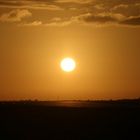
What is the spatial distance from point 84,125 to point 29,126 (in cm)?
458

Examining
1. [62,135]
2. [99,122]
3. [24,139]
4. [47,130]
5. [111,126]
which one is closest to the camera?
[24,139]

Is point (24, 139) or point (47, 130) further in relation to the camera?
point (47, 130)

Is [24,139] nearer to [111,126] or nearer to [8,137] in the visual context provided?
[8,137]

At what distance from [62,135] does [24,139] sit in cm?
342

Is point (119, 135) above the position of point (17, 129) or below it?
below

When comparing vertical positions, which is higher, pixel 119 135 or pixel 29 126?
pixel 29 126

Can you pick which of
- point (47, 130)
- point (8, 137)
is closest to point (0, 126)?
point (47, 130)

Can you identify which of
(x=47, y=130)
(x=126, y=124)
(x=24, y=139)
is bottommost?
(x=24, y=139)

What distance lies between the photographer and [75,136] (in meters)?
38.8

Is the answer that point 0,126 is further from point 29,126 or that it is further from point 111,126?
point 111,126

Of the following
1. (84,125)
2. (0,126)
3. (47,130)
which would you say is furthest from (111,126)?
(0,126)

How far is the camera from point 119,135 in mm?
40094

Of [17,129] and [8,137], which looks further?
[17,129]

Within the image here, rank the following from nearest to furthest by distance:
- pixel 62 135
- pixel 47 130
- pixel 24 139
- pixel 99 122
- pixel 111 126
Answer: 1. pixel 24 139
2. pixel 62 135
3. pixel 47 130
4. pixel 111 126
5. pixel 99 122
